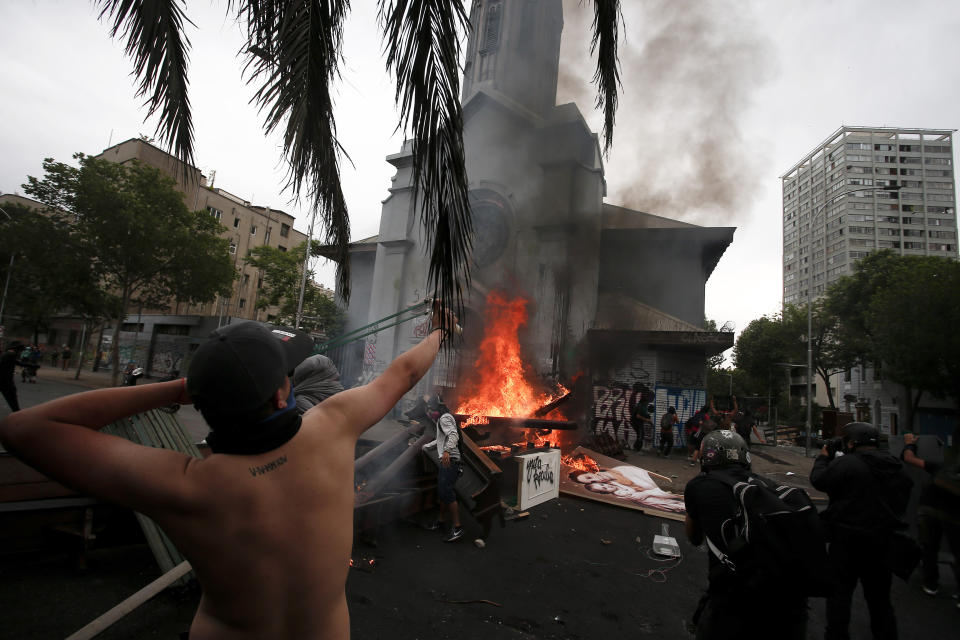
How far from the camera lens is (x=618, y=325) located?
17531mm

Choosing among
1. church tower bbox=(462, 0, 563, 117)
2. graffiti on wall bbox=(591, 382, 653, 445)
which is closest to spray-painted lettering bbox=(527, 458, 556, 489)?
graffiti on wall bbox=(591, 382, 653, 445)

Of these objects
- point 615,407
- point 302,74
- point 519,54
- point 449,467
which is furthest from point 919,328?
point 302,74

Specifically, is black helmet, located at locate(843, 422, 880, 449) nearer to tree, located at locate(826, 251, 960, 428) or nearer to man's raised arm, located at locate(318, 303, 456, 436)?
man's raised arm, located at locate(318, 303, 456, 436)

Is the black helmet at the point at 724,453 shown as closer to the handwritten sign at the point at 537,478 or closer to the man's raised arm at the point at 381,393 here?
the man's raised arm at the point at 381,393

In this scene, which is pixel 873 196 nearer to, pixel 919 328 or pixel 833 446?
pixel 919 328

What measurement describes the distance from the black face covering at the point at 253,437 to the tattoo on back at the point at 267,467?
0.12ft

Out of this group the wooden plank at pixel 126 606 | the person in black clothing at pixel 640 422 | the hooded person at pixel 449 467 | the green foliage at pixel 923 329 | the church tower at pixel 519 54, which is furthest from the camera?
the church tower at pixel 519 54

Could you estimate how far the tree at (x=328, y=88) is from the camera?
229cm

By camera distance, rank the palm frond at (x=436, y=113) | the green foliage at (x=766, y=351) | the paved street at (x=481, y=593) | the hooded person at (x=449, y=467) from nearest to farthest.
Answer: the palm frond at (x=436, y=113) → the paved street at (x=481, y=593) → the hooded person at (x=449, y=467) → the green foliage at (x=766, y=351)

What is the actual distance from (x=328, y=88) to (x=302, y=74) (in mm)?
338

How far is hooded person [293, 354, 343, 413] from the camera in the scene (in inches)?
168

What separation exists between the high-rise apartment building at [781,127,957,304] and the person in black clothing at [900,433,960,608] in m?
73.0

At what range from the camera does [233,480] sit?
3.77 ft

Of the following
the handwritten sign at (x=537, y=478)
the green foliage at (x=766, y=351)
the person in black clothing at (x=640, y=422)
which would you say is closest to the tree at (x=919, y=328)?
the green foliage at (x=766, y=351)
